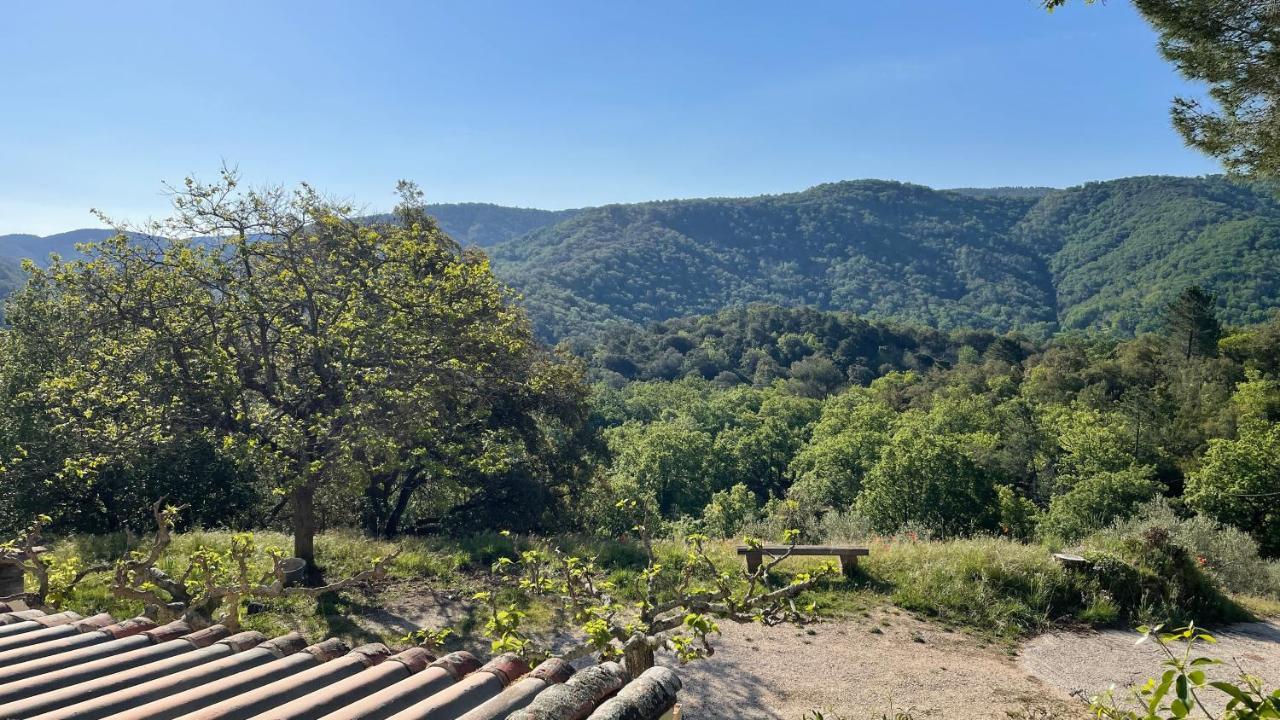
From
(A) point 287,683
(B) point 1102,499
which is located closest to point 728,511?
(B) point 1102,499

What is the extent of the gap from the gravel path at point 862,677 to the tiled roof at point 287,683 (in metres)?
4.19

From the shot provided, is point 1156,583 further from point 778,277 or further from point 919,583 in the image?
point 778,277

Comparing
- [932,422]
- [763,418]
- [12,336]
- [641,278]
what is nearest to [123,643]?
[12,336]

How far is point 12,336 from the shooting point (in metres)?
16.1

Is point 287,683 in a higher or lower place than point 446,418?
lower

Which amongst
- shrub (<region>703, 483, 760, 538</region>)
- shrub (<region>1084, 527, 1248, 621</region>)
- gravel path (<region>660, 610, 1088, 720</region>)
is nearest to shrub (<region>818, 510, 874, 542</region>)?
shrub (<region>1084, 527, 1248, 621</region>)

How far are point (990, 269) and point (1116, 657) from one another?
18514 cm

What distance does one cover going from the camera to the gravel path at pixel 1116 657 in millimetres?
7848

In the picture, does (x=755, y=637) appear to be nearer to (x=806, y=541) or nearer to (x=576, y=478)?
(x=806, y=541)

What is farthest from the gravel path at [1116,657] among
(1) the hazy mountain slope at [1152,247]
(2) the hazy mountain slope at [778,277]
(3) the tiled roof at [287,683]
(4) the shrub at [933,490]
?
(2) the hazy mountain slope at [778,277]

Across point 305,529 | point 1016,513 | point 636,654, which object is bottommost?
point 1016,513

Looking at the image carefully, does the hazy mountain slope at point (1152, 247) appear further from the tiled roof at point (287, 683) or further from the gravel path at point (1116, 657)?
the tiled roof at point (287, 683)

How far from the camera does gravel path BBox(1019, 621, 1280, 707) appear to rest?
25.7ft

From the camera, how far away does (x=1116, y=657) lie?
27.8ft
